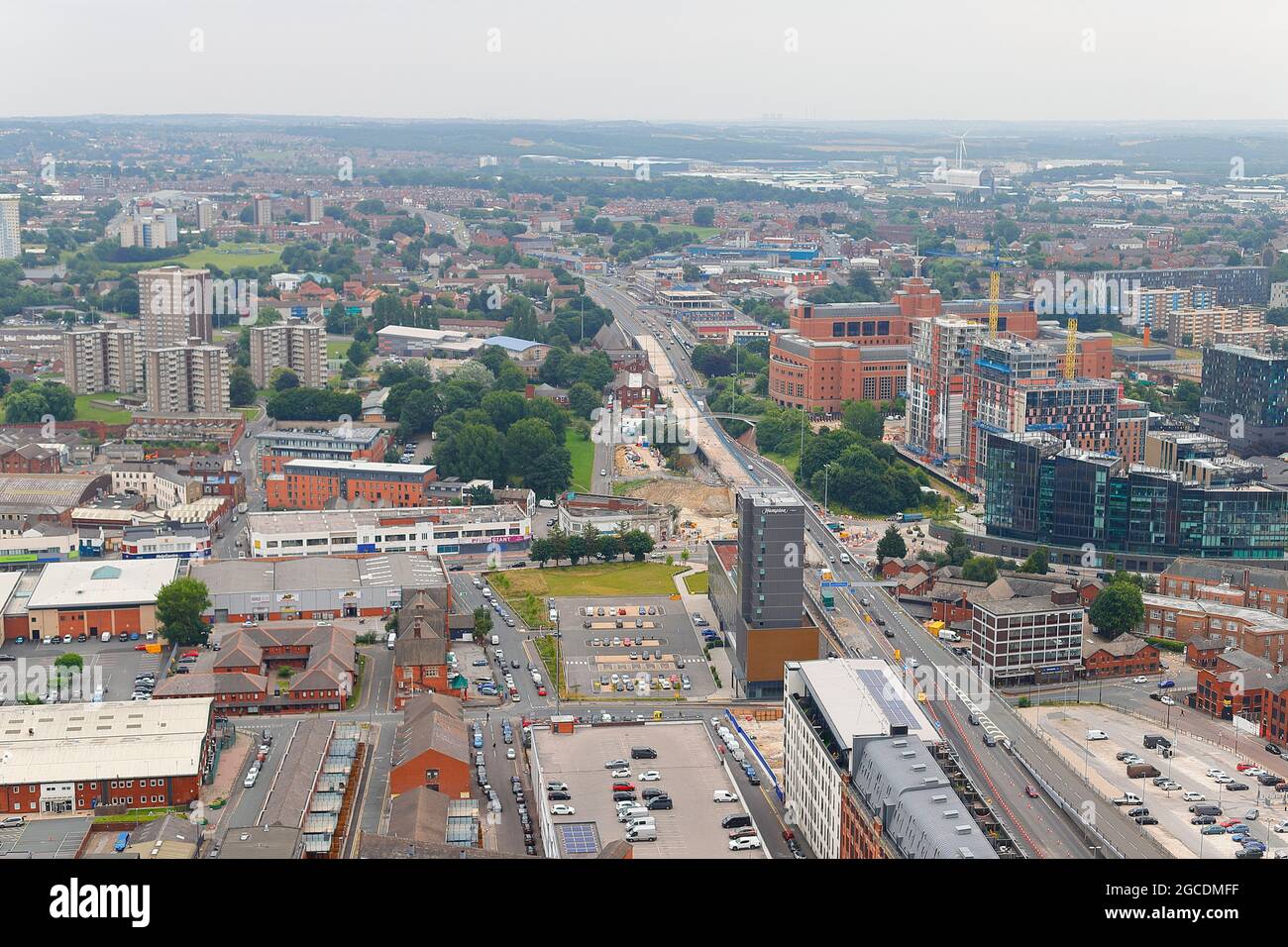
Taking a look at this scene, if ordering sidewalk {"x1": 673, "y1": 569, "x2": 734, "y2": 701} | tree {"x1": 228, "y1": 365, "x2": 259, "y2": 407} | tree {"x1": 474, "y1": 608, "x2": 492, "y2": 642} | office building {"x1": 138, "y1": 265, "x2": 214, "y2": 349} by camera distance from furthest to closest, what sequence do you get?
office building {"x1": 138, "y1": 265, "x2": 214, "y2": 349} < tree {"x1": 228, "y1": 365, "x2": 259, "y2": 407} < tree {"x1": 474, "y1": 608, "x2": 492, "y2": 642} < sidewalk {"x1": 673, "y1": 569, "x2": 734, "y2": 701}

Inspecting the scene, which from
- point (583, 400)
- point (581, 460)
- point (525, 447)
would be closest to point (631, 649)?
point (525, 447)

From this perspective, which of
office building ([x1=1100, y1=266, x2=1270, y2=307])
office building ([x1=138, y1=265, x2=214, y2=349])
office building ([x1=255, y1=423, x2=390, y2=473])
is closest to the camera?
office building ([x1=255, y1=423, x2=390, y2=473])

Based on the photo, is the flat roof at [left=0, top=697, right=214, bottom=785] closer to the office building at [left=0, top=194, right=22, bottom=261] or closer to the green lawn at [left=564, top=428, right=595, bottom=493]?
the green lawn at [left=564, top=428, right=595, bottom=493]

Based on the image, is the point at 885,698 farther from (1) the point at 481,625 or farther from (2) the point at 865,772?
(1) the point at 481,625

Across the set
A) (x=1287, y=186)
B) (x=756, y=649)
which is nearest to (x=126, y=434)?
(x=756, y=649)

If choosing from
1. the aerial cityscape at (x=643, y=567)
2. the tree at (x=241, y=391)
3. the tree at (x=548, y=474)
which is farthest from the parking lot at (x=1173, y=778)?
the tree at (x=241, y=391)

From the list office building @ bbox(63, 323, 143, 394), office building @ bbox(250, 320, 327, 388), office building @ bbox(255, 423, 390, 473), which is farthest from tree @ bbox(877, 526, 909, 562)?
office building @ bbox(63, 323, 143, 394)

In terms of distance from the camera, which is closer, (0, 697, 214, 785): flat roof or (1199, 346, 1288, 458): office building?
(0, 697, 214, 785): flat roof
